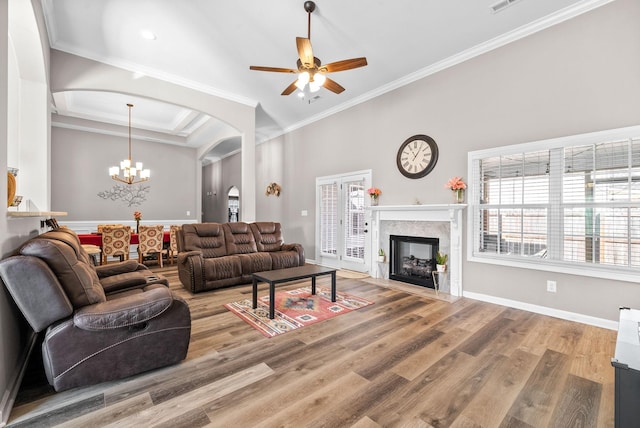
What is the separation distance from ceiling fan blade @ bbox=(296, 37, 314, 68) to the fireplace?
3140 mm

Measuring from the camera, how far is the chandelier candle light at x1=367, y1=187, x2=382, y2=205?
5301 millimetres

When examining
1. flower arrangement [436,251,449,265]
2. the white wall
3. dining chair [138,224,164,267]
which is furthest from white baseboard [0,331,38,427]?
flower arrangement [436,251,449,265]

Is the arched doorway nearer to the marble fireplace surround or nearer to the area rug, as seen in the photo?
the marble fireplace surround

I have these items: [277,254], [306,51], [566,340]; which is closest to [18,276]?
[306,51]

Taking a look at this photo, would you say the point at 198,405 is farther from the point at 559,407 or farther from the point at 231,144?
the point at 231,144

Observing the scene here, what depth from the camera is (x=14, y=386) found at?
73.6 inches

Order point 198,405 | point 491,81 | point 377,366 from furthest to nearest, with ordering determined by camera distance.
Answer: point 491,81, point 377,366, point 198,405

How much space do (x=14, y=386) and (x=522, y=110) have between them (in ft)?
18.0

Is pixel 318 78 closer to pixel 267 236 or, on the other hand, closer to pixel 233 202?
pixel 267 236

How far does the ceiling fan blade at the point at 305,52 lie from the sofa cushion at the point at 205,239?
10.4 ft

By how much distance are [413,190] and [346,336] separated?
2895 mm

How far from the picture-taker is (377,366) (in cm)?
226

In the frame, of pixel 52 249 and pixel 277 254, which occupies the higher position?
pixel 52 249

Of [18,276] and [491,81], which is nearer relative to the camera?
[18,276]
